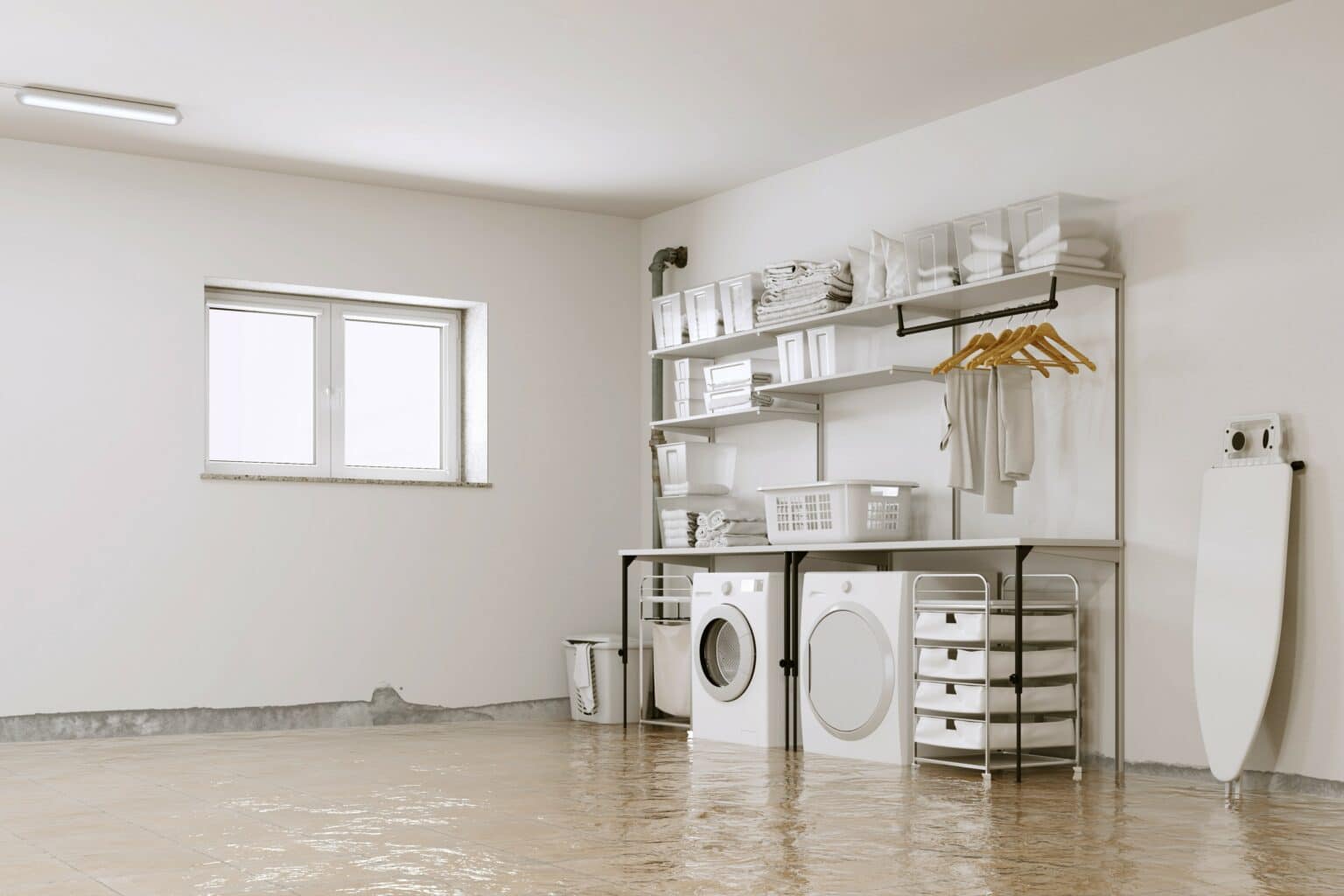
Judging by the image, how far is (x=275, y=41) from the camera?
5.24 m

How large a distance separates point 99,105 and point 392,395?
224 cm

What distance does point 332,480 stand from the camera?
7.16 meters

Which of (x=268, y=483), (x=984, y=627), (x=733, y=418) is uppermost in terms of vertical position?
(x=733, y=418)

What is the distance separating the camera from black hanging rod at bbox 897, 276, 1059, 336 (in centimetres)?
524

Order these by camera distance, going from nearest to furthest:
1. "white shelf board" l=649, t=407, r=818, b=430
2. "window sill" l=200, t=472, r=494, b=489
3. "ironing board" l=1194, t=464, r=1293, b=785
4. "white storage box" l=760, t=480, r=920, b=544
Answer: "ironing board" l=1194, t=464, r=1293, b=785, "white storage box" l=760, t=480, r=920, b=544, "white shelf board" l=649, t=407, r=818, b=430, "window sill" l=200, t=472, r=494, b=489

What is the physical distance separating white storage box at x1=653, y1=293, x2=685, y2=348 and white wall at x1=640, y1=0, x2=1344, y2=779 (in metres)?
1.74

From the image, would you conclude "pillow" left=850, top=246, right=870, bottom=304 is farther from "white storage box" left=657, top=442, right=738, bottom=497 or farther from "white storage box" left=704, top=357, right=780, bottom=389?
"white storage box" left=657, top=442, right=738, bottom=497

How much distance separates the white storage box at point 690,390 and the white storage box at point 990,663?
7.67 feet

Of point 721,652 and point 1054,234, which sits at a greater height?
point 1054,234

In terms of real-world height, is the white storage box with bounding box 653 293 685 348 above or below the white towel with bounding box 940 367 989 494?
above

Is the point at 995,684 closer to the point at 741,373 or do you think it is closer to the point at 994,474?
the point at 994,474

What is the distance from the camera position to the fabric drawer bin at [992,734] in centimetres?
499

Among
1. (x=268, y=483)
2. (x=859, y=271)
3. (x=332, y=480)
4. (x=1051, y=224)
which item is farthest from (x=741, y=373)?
(x=268, y=483)

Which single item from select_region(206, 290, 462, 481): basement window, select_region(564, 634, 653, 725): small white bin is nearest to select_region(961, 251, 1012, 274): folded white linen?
select_region(564, 634, 653, 725): small white bin
